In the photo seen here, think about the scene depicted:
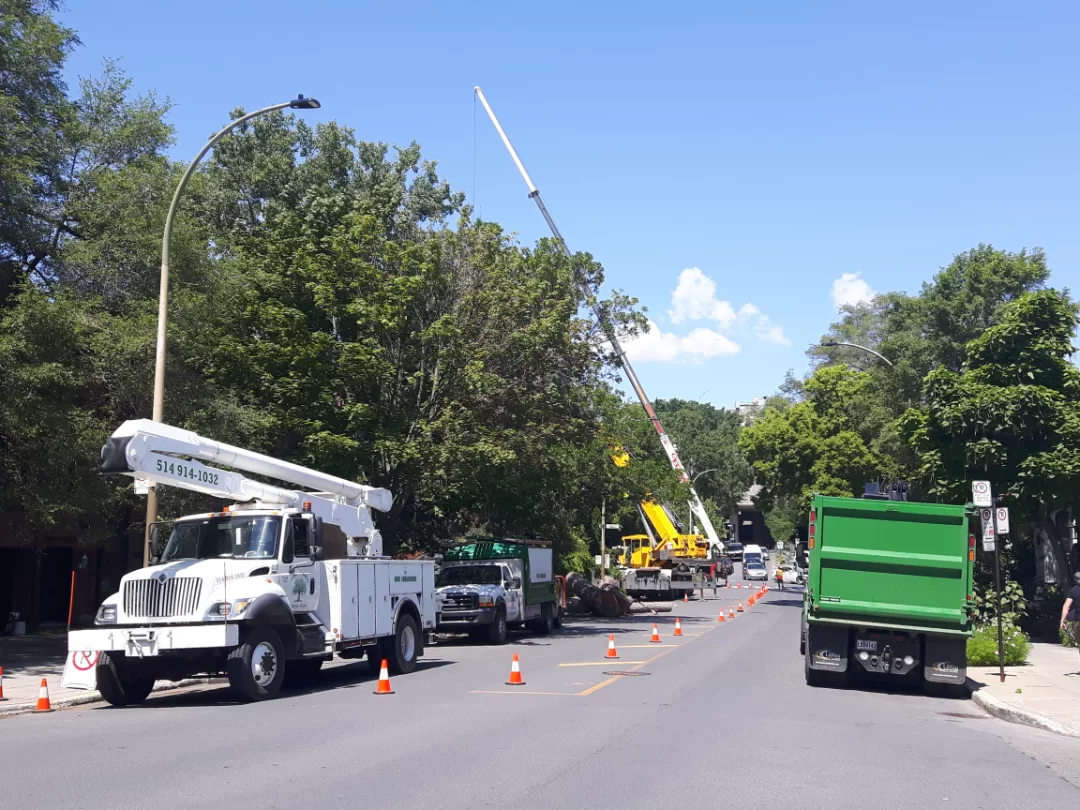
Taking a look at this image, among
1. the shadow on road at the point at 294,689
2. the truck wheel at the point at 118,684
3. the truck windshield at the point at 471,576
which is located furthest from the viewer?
the truck windshield at the point at 471,576

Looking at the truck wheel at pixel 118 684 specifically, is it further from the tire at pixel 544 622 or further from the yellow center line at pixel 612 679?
the tire at pixel 544 622

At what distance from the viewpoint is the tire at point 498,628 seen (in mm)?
25641

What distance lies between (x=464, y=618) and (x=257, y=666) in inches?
422

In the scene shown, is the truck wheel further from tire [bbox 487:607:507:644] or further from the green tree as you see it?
the green tree

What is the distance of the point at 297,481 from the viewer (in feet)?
59.6

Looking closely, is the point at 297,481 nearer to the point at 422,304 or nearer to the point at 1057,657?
the point at 422,304

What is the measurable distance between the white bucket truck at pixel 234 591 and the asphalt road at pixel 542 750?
0.63 meters

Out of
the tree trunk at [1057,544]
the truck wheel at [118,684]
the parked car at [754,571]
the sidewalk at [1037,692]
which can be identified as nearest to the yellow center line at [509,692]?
the truck wheel at [118,684]

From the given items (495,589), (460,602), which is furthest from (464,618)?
(495,589)

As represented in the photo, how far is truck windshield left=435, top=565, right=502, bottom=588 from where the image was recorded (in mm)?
26422

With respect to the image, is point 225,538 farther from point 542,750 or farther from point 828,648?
point 828,648

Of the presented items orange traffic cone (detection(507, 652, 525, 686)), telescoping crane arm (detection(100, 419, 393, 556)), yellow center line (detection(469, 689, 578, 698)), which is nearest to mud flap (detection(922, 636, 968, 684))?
yellow center line (detection(469, 689, 578, 698))

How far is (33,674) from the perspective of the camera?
59.8 feet

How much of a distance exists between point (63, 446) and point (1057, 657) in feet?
65.7
